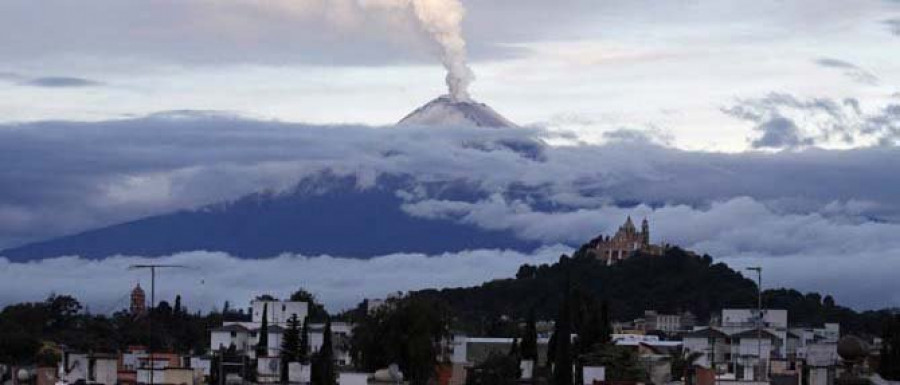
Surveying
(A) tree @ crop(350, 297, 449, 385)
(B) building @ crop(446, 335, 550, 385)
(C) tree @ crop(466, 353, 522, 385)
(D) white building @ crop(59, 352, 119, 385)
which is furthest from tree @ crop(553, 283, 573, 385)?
(B) building @ crop(446, 335, 550, 385)

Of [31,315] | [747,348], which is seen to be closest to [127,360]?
[747,348]

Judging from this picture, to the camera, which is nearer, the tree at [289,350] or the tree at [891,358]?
the tree at [891,358]

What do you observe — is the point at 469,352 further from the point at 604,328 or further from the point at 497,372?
the point at 497,372

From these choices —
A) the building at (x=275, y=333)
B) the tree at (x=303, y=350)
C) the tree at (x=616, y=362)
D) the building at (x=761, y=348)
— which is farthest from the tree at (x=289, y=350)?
the building at (x=761, y=348)

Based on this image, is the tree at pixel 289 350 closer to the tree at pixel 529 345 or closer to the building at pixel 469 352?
the building at pixel 469 352

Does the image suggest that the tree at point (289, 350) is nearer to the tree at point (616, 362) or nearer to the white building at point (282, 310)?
the tree at point (616, 362)

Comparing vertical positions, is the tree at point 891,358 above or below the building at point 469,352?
above

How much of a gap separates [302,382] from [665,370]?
1737 centimetres

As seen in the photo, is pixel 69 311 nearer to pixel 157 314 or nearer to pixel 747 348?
pixel 157 314

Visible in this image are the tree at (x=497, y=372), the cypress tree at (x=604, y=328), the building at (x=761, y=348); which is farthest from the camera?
the cypress tree at (x=604, y=328)

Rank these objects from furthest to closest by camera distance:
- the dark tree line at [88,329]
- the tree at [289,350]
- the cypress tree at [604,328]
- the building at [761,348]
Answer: the dark tree line at [88,329] → the cypress tree at [604,328] → the tree at [289,350] → the building at [761,348]

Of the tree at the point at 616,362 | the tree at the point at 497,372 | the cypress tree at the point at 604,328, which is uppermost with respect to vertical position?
the cypress tree at the point at 604,328

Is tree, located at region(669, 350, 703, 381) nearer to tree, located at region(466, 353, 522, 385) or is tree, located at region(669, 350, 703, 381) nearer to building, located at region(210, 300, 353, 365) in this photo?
tree, located at region(466, 353, 522, 385)

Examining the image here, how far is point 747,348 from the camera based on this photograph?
13700 centimetres
